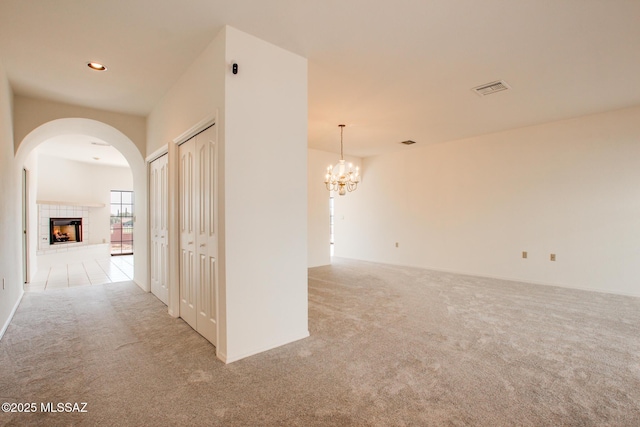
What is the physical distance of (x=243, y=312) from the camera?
2438 mm

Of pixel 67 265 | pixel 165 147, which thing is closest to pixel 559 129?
pixel 165 147

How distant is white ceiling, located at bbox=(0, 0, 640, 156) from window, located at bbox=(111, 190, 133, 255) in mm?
7160

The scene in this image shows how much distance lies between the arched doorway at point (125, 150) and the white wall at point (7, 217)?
1.89 feet

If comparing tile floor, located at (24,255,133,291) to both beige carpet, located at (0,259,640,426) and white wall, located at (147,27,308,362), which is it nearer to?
beige carpet, located at (0,259,640,426)

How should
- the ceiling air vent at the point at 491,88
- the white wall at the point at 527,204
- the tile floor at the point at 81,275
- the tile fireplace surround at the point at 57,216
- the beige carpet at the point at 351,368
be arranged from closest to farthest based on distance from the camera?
the beige carpet at the point at 351,368 < the ceiling air vent at the point at 491,88 < the white wall at the point at 527,204 < the tile floor at the point at 81,275 < the tile fireplace surround at the point at 57,216

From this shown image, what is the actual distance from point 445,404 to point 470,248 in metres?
4.72

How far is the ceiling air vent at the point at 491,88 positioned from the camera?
3.45 metres

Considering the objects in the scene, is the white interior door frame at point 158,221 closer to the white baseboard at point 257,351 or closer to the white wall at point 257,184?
the white wall at point 257,184

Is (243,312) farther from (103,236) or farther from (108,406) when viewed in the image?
(103,236)

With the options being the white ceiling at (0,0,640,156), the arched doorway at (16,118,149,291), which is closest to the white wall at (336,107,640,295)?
the white ceiling at (0,0,640,156)

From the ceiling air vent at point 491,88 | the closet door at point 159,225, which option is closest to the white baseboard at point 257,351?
the closet door at point 159,225

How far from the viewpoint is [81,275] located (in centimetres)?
593

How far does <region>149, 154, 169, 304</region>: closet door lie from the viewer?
380 centimetres

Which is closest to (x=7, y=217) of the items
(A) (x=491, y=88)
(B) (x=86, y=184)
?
(A) (x=491, y=88)
